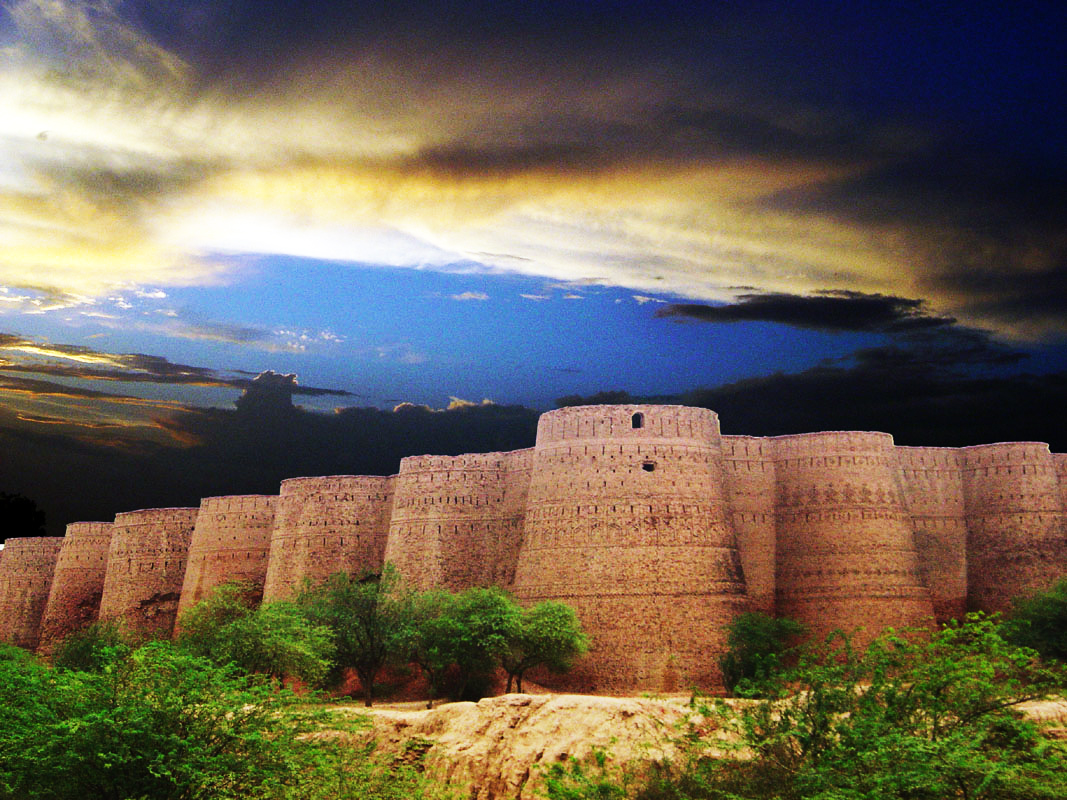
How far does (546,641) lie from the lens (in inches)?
1286

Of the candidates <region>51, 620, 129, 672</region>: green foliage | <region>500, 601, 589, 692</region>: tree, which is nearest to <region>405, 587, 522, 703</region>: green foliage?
<region>500, 601, 589, 692</region>: tree

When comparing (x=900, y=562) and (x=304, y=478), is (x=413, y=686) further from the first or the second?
(x=900, y=562)

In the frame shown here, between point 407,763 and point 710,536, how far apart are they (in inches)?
515

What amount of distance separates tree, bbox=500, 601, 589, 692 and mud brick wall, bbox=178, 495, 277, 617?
1606 centimetres

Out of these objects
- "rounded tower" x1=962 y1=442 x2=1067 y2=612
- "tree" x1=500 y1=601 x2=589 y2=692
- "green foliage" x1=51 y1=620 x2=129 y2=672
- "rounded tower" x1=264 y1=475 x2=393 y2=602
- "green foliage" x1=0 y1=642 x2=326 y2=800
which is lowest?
"green foliage" x1=51 y1=620 x2=129 y2=672

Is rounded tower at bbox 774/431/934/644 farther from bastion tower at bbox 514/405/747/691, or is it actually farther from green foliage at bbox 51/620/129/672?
green foliage at bbox 51/620/129/672

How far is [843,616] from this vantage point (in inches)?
1399

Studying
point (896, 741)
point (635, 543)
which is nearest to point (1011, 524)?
point (635, 543)

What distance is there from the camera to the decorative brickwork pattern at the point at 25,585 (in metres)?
59.5

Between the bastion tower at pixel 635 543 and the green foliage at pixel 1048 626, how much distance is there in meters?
7.76

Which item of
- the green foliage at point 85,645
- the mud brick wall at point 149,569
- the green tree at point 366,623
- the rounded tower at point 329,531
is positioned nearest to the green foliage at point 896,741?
the green tree at point 366,623

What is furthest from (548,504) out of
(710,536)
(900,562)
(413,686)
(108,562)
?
(108,562)

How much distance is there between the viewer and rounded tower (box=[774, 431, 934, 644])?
3556 centimetres

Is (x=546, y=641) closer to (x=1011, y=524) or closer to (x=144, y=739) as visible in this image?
(x=144, y=739)
